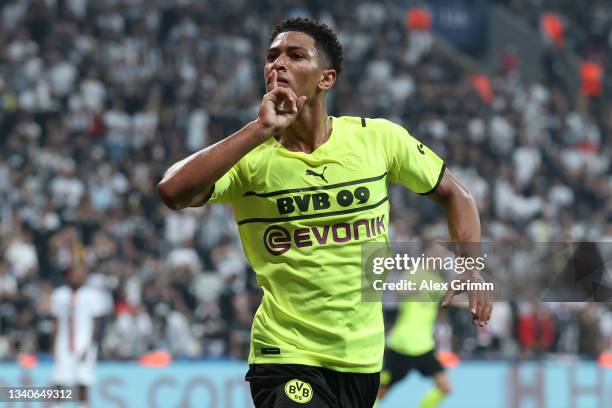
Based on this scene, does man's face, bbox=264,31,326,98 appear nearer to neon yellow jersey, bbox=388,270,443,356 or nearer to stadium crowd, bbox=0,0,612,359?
neon yellow jersey, bbox=388,270,443,356

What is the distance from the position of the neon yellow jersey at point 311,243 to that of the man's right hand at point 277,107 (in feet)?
1.19

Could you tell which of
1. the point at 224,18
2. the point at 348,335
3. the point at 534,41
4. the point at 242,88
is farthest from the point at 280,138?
the point at 534,41

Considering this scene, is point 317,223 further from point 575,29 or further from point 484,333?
point 575,29

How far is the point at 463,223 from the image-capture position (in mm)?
4695

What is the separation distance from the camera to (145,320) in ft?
44.8

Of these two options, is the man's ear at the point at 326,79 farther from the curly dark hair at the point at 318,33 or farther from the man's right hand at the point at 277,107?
the man's right hand at the point at 277,107

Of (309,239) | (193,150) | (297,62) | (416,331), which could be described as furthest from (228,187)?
(193,150)

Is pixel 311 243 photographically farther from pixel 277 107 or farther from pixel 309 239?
pixel 277 107

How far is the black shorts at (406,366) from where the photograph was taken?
424 inches

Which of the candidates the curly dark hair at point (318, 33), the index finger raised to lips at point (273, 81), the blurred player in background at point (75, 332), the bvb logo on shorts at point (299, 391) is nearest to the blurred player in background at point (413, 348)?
the blurred player in background at point (75, 332)

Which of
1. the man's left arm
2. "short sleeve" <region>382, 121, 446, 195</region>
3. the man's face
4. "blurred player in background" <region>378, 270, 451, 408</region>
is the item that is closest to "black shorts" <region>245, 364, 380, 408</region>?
the man's left arm

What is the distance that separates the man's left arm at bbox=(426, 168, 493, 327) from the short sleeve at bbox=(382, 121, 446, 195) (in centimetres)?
6

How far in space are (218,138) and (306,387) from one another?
13.7 m

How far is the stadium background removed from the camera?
43.8ft
